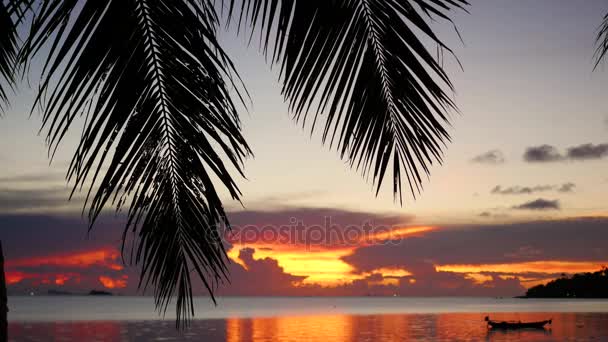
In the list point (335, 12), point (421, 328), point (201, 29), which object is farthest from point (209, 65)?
point (421, 328)

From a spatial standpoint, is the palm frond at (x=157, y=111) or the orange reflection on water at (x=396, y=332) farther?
the orange reflection on water at (x=396, y=332)

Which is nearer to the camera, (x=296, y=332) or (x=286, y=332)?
(x=296, y=332)

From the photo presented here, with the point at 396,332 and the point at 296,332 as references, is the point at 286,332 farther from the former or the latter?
the point at 396,332

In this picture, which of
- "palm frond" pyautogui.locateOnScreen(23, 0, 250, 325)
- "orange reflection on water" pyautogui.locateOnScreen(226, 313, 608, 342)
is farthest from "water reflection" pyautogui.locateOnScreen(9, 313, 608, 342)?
"palm frond" pyautogui.locateOnScreen(23, 0, 250, 325)

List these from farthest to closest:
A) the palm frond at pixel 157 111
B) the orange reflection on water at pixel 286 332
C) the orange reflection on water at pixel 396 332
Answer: the orange reflection on water at pixel 286 332 → the orange reflection on water at pixel 396 332 → the palm frond at pixel 157 111

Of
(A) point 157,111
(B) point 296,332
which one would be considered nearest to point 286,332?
(B) point 296,332

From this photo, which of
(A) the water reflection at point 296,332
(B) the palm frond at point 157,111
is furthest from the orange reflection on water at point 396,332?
(B) the palm frond at point 157,111

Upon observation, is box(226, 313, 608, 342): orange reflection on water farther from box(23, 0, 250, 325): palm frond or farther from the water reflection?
box(23, 0, 250, 325): palm frond

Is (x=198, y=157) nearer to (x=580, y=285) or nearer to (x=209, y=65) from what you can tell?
(x=209, y=65)

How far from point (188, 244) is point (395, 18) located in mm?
1178

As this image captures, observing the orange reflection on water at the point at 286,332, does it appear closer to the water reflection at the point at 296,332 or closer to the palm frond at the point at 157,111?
the water reflection at the point at 296,332

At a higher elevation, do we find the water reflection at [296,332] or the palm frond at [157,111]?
the palm frond at [157,111]

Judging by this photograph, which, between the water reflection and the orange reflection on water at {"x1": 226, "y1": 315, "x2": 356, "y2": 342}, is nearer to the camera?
the water reflection

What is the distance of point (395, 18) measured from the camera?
1.86 meters
